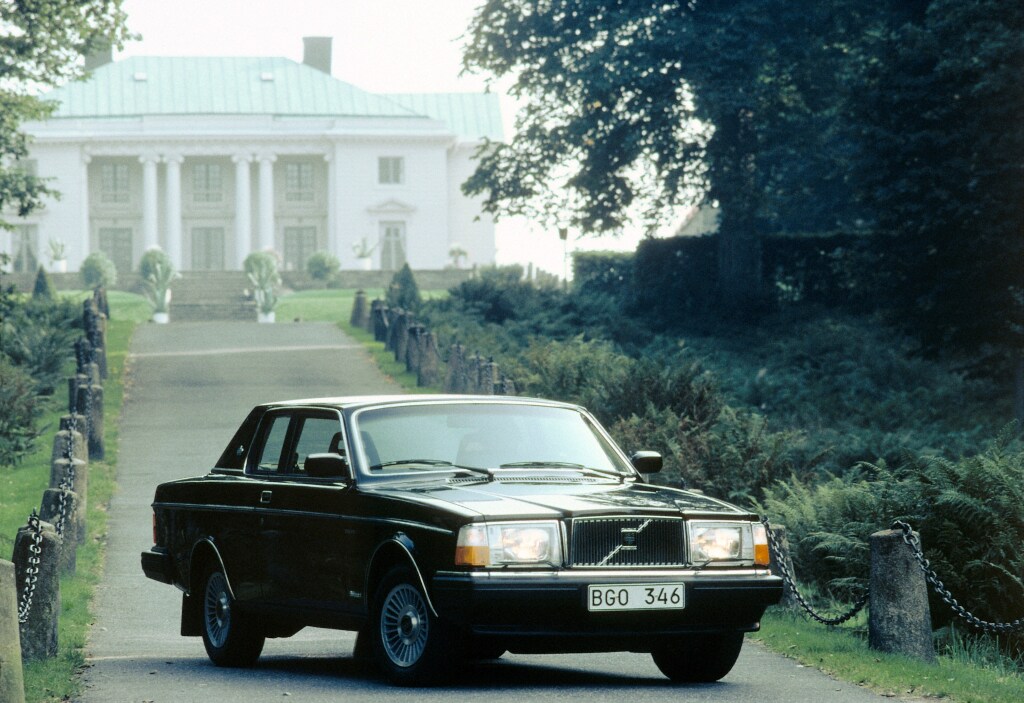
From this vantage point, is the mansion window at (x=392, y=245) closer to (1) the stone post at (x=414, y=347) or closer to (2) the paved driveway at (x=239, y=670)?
(1) the stone post at (x=414, y=347)

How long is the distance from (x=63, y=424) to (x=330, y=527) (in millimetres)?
10903

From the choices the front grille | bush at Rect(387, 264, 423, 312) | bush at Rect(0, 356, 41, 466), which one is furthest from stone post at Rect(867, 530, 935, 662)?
bush at Rect(387, 264, 423, 312)

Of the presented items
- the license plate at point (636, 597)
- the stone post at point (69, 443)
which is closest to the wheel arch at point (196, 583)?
the license plate at point (636, 597)

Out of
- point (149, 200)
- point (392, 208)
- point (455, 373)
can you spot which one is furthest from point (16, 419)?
point (392, 208)

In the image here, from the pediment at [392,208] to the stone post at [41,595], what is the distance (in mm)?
78532

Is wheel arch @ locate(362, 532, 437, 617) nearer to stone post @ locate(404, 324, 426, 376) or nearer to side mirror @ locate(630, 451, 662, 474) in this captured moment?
side mirror @ locate(630, 451, 662, 474)

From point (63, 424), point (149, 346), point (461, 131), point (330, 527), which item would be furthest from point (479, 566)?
point (461, 131)

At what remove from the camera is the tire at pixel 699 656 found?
9.10m

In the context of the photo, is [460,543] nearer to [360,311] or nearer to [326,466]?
[326,466]

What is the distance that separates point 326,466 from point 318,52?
8941 centimetres

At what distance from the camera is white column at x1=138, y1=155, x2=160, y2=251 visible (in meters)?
86.8

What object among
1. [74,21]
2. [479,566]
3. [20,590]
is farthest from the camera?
[74,21]

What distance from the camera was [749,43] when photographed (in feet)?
127

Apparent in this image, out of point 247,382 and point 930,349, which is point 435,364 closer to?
point 247,382
